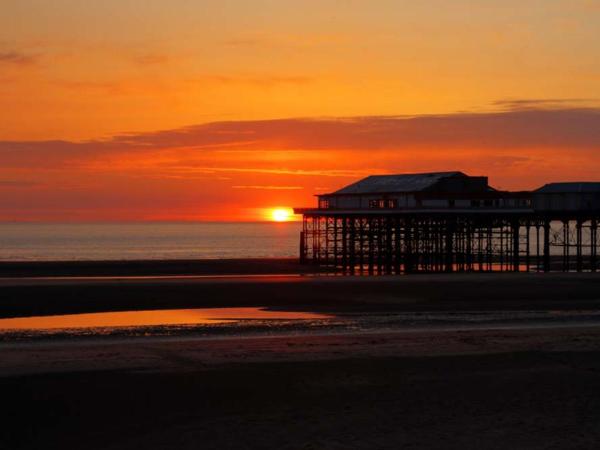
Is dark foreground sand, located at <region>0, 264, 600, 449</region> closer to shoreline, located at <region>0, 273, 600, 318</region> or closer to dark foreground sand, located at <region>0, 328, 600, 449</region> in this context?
dark foreground sand, located at <region>0, 328, 600, 449</region>

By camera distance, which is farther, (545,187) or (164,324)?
(545,187)

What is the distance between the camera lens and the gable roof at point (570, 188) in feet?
212

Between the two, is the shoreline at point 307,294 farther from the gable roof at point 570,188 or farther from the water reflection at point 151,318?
the gable roof at point 570,188

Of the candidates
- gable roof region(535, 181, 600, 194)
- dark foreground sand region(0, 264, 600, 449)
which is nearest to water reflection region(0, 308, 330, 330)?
dark foreground sand region(0, 264, 600, 449)

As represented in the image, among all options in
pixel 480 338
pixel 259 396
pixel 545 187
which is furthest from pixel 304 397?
pixel 545 187

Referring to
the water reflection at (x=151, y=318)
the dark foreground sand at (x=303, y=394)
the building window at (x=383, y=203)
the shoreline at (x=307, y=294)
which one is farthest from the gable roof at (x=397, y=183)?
the dark foreground sand at (x=303, y=394)

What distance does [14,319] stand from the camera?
90.6 ft

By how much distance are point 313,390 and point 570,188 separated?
174 ft

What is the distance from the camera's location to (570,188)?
65.2 metres

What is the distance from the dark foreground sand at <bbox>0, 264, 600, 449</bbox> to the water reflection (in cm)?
373

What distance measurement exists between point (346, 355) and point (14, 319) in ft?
40.6

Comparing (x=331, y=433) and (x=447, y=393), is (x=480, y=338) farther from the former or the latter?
(x=331, y=433)

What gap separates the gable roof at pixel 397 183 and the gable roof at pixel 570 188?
6086 mm

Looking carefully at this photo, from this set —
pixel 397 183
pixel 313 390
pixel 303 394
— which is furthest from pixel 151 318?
pixel 397 183
